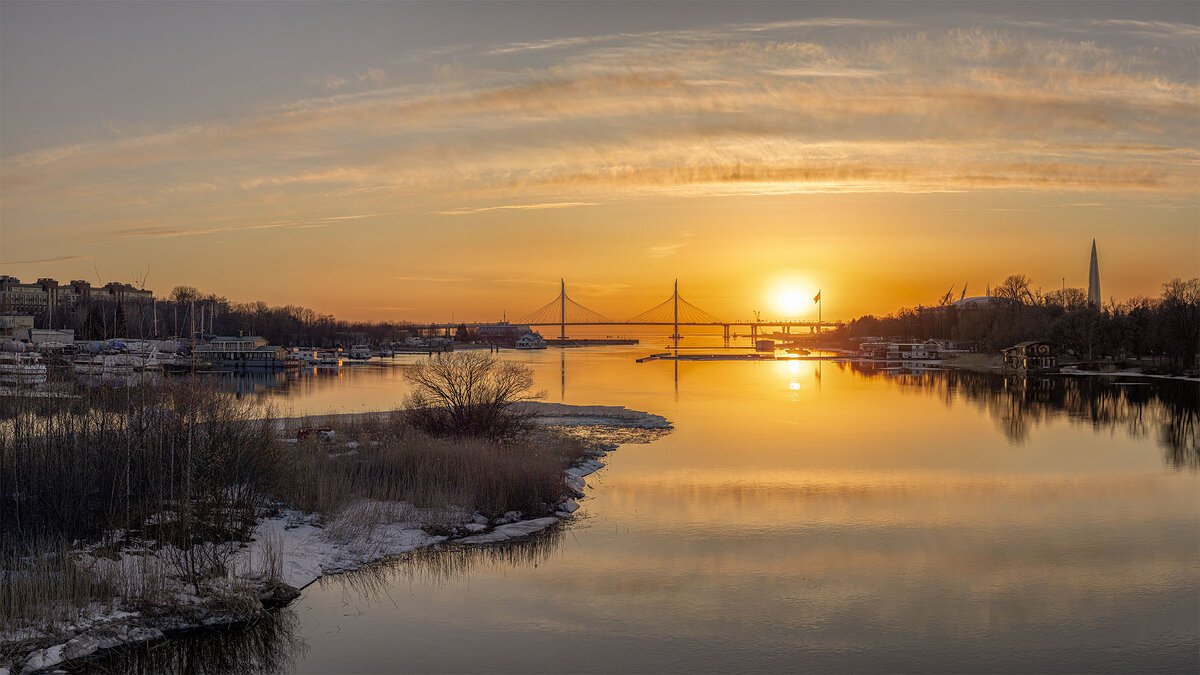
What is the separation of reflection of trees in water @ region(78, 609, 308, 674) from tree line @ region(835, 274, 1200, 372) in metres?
78.7

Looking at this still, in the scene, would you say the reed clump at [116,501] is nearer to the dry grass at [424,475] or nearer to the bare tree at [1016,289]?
the dry grass at [424,475]

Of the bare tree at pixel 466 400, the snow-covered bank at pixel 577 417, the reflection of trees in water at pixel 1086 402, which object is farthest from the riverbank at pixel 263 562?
the reflection of trees in water at pixel 1086 402

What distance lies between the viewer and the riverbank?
11195 millimetres

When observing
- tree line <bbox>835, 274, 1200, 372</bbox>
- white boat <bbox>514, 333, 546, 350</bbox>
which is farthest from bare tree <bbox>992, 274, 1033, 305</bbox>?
white boat <bbox>514, 333, 546, 350</bbox>

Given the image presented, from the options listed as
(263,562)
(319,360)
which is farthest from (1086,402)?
(319,360)

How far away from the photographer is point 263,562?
14.5 meters

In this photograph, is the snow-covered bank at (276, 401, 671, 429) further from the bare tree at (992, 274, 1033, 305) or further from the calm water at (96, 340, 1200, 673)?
the bare tree at (992, 274, 1033, 305)

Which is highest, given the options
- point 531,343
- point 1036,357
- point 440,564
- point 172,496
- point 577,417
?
point 531,343

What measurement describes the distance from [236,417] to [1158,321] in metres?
89.1

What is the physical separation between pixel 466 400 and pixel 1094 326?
8085 centimetres

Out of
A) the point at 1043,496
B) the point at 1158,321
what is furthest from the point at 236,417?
the point at 1158,321

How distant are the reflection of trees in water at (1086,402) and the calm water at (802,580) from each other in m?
5.38

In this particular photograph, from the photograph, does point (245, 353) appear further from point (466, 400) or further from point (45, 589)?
point (45, 589)

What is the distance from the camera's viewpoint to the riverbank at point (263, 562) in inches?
441
